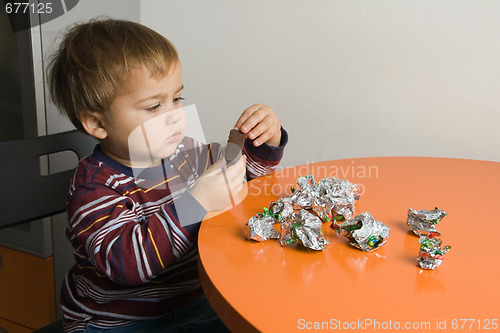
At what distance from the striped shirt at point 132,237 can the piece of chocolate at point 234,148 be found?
0.10 meters

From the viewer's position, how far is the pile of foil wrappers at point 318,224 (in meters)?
0.59

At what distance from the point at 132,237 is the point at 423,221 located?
392 mm

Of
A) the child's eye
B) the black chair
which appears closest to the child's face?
the child's eye

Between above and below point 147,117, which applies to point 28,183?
below

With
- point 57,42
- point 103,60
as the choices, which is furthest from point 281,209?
point 57,42

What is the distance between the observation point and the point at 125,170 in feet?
2.84

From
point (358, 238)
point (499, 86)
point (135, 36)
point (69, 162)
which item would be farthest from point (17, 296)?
point (499, 86)

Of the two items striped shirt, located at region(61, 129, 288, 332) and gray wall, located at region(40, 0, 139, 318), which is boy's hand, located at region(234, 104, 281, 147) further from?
gray wall, located at region(40, 0, 139, 318)

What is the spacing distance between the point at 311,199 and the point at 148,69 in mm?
342

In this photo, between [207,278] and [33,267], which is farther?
[33,267]

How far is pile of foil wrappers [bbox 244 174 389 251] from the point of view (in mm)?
592

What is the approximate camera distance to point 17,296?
5.00 ft

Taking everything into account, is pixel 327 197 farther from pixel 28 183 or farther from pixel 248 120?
pixel 28 183

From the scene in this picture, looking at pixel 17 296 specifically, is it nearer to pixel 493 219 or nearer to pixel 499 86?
pixel 493 219
